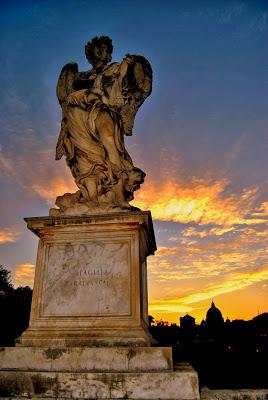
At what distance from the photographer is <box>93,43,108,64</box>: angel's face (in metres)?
6.30

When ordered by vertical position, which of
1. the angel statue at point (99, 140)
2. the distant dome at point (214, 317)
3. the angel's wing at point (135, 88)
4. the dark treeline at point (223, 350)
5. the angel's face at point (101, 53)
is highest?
the distant dome at point (214, 317)

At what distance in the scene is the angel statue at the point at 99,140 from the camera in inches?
209

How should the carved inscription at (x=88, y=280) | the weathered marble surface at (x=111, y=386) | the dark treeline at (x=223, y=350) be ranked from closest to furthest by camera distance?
the weathered marble surface at (x=111, y=386)
the carved inscription at (x=88, y=280)
the dark treeline at (x=223, y=350)

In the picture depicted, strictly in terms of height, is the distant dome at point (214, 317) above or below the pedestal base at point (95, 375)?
above

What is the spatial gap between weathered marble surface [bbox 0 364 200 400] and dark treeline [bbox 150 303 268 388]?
143 cm

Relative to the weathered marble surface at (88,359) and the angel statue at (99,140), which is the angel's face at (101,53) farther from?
the weathered marble surface at (88,359)

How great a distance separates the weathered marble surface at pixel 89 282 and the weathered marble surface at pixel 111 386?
0.47 meters

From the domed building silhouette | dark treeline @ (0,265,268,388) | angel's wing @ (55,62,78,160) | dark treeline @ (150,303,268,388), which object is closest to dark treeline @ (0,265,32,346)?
dark treeline @ (0,265,268,388)

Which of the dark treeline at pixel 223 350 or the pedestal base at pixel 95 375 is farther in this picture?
the dark treeline at pixel 223 350

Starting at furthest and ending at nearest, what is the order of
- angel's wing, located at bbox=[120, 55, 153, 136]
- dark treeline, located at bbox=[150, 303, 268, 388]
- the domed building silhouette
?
the domed building silhouette < dark treeline, located at bbox=[150, 303, 268, 388] < angel's wing, located at bbox=[120, 55, 153, 136]

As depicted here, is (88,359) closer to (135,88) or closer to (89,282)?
(89,282)

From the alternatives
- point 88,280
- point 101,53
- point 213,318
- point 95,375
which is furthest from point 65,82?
point 213,318

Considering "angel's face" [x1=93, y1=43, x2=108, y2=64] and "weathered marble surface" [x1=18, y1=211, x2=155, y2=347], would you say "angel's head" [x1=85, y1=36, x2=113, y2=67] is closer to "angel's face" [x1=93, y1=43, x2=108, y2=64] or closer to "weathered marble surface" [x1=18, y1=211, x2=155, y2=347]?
"angel's face" [x1=93, y1=43, x2=108, y2=64]

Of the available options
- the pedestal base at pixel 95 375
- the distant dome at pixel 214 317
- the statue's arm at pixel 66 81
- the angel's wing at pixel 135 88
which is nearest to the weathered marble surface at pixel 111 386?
the pedestal base at pixel 95 375
